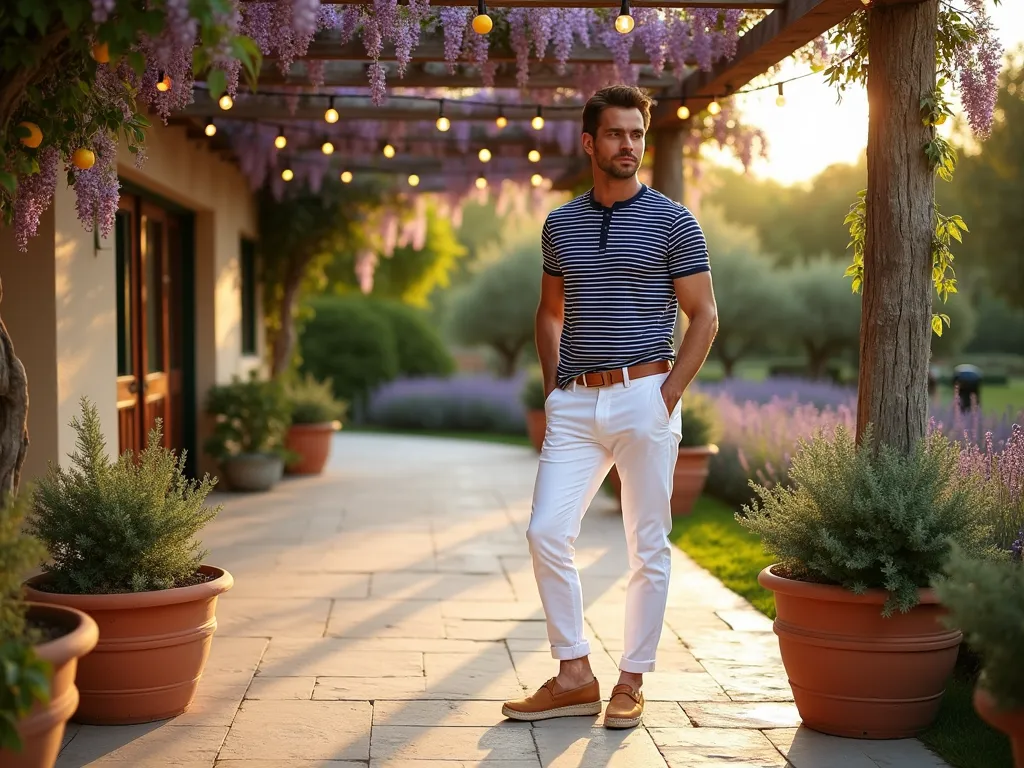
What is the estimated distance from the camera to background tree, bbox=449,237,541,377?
18.3m

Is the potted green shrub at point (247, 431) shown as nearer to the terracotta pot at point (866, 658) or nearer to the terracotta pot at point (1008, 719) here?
the terracotta pot at point (866, 658)

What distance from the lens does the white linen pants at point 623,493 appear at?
3203 mm

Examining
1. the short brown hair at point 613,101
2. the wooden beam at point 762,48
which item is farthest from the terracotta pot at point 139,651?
the wooden beam at point 762,48

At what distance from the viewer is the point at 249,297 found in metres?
10.7

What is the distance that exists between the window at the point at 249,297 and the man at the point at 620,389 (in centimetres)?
756

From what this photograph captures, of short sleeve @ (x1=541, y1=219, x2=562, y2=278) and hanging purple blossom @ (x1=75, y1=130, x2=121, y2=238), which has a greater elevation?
hanging purple blossom @ (x1=75, y1=130, x2=121, y2=238)

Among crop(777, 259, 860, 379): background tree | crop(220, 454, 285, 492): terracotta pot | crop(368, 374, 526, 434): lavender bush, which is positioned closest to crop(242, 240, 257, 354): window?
Answer: crop(220, 454, 285, 492): terracotta pot

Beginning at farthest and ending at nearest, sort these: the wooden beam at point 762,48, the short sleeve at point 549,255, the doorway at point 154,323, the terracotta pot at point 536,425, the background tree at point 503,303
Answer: the background tree at point 503,303
the terracotta pot at point 536,425
the doorway at point 154,323
the wooden beam at point 762,48
the short sleeve at point 549,255

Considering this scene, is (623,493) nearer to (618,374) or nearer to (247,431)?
(618,374)

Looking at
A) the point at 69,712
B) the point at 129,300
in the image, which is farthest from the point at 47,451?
the point at 69,712

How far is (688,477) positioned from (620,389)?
163 inches

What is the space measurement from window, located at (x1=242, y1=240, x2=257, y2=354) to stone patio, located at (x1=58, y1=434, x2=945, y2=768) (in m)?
3.80

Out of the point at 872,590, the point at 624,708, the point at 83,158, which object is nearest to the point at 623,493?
the point at 624,708

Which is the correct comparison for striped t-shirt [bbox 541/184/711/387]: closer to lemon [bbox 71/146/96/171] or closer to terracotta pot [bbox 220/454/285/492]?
lemon [bbox 71/146/96/171]
